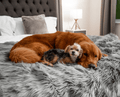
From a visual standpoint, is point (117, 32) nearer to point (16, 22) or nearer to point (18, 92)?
point (16, 22)

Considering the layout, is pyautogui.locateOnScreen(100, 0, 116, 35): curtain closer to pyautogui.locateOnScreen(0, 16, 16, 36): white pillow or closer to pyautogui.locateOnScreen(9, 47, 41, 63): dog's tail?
pyautogui.locateOnScreen(0, 16, 16, 36): white pillow

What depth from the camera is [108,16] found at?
11.8 ft

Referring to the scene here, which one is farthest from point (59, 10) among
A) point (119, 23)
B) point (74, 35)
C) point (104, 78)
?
point (104, 78)

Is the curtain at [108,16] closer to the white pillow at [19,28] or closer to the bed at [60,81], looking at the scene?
the white pillow at [19,28]

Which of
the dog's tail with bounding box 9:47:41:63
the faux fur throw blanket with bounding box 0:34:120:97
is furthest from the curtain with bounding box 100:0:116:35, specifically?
the dog's tail with bounding box 9:47:41:63

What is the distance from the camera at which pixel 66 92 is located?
2.02ft

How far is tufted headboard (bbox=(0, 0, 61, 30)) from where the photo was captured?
2.88 m

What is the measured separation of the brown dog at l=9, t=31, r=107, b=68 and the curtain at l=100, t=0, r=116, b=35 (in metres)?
2.66

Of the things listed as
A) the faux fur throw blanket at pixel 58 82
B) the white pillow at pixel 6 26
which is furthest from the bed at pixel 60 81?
the white pillow at pixel 6 26

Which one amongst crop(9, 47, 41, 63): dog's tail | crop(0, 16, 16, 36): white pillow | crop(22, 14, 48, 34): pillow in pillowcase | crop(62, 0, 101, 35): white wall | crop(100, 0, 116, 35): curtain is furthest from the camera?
crop(62, 0, 101, 35): white wall

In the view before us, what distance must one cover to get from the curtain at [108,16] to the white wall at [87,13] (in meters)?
0.40

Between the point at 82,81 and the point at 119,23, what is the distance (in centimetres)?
335

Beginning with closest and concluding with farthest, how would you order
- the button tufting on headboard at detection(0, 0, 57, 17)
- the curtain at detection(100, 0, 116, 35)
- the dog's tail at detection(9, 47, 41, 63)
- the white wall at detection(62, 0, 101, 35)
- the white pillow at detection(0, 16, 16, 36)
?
the dog's tail at detection(9, 47, 41, 63)
the white pillow at detection(0, 16, 16, 36)
the button tufting on headboard at detection(0, 0, 57, 17)
the curtain at detection(100, 0, 116, 35)
the white wall at detection(62, 0, 101, 35)

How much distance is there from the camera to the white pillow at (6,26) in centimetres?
230
